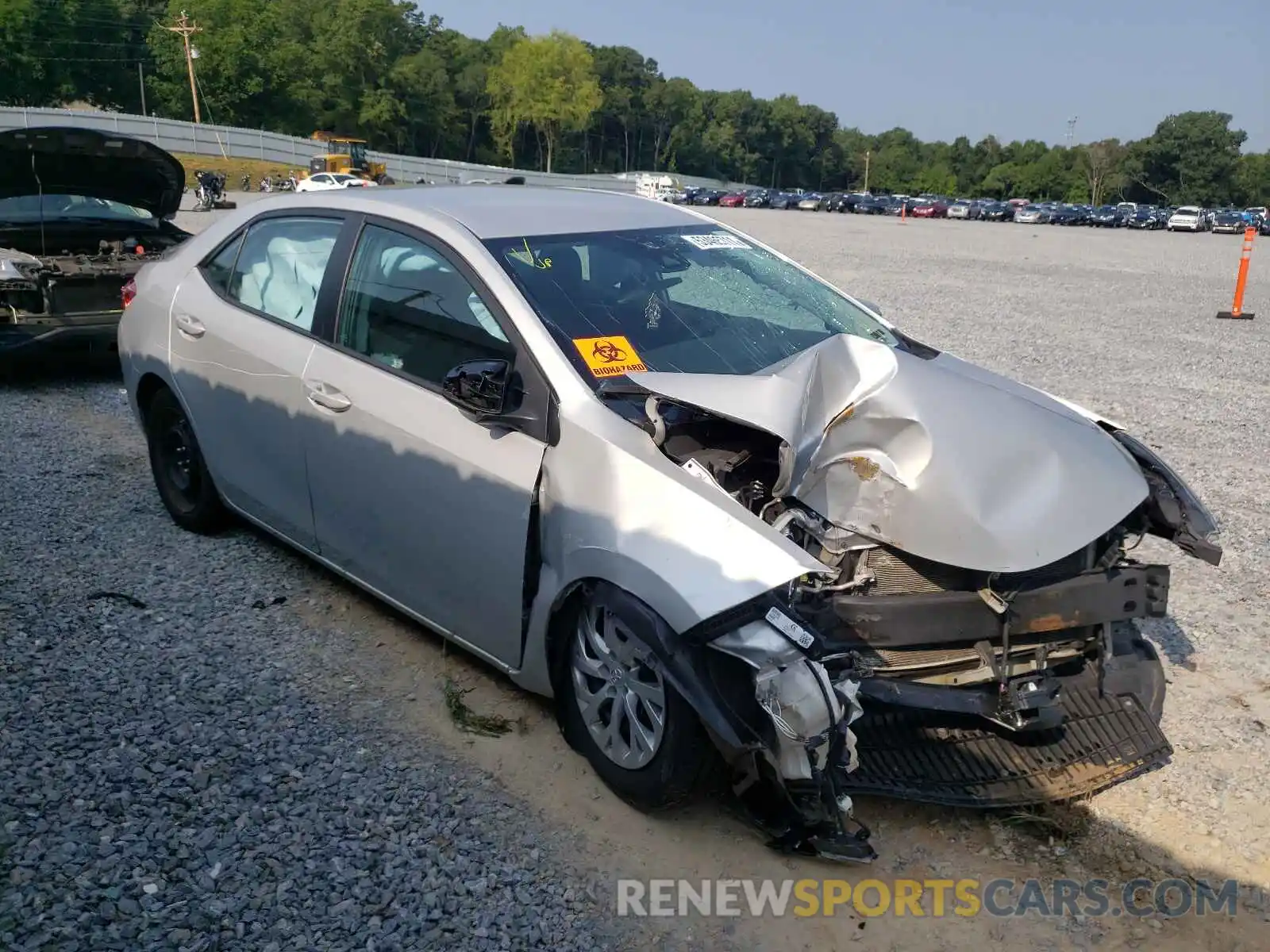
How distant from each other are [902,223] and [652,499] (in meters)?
46.2

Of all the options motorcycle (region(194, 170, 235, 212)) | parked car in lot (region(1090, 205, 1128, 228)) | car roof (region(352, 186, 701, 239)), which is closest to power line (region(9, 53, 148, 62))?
motorcycle (region(194, 170, 235, 212))

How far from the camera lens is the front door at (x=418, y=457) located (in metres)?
3.38

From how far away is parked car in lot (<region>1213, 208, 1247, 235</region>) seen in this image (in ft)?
155

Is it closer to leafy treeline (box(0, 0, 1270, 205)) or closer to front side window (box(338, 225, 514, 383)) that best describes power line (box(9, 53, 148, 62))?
leafy treeline (box(0, 0, 1270, 205))

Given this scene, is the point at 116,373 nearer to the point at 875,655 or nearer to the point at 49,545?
the point at 49,545

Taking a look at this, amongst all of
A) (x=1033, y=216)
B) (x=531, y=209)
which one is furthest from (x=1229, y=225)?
(x=531, y=209)

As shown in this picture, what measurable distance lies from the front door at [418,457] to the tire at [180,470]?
1.19 metres

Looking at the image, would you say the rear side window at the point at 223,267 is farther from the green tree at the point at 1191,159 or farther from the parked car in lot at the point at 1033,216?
the green tree at the point at 1191,159

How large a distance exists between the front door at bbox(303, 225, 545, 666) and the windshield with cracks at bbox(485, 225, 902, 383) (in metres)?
0.26

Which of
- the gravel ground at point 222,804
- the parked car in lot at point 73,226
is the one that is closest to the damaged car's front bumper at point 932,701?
the gravel ground at point 222,804

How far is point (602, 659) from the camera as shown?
3141 millimetres

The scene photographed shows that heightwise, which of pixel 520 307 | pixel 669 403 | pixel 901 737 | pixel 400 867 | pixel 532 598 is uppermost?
pixel 520 307

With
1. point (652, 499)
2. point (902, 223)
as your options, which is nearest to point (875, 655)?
point (652, 499)

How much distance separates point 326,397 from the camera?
3.98 meters
